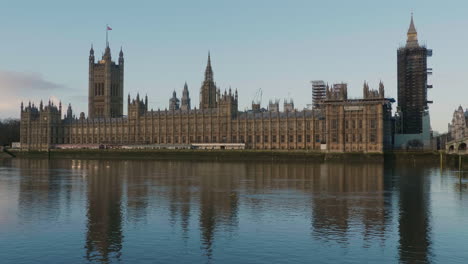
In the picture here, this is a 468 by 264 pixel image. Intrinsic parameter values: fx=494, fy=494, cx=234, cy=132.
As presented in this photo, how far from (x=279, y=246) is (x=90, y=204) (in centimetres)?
2281

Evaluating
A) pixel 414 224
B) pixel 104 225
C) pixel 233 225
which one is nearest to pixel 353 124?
pixel 414 224

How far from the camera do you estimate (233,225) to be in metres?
35.1

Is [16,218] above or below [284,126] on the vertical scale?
below

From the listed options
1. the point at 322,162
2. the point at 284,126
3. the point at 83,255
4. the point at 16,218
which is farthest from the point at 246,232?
the point at 284,126

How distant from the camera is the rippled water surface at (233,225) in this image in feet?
88.9

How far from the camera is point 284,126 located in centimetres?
16225

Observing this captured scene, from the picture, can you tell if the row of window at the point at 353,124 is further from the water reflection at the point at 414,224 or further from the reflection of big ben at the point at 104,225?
the reflection of big ben at the point at 104,225

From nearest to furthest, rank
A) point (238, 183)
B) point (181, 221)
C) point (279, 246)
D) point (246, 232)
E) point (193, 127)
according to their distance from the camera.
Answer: point (279, 246) < point (246, 232) < point (181, 221) < point (238, 183) < point (193, 127)

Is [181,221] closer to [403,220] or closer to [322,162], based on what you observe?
[403,220]

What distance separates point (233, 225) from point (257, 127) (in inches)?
5192

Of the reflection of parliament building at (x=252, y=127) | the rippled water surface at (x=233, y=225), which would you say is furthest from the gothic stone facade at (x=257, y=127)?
the rippled water surface at (x=233, y=225)

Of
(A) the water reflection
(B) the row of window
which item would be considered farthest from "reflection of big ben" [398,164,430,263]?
(B) the row of window

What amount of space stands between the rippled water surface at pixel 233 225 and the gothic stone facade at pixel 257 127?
82.8 meters

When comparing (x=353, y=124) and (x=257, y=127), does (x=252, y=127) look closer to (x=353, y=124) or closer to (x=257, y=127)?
(x=257, y=127)
